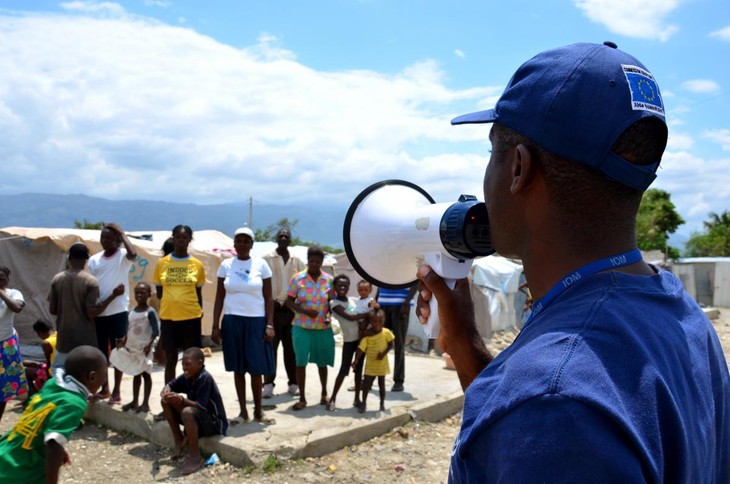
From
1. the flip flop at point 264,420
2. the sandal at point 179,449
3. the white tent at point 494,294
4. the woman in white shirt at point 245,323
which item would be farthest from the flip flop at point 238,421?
the white tent at point 494,294

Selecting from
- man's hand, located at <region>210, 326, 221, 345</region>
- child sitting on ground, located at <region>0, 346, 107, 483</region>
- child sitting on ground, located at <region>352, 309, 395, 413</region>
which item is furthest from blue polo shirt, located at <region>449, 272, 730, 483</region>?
child sitting on ground, located at <region>352, 309, 395, 413</region>

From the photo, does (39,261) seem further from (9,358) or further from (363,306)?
(363,306)

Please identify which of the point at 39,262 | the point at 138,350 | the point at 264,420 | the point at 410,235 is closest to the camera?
the point at 410,235

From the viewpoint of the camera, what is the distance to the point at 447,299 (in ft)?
6.06

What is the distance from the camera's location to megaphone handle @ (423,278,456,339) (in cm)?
192

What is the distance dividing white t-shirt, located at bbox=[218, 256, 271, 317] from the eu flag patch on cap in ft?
17.3

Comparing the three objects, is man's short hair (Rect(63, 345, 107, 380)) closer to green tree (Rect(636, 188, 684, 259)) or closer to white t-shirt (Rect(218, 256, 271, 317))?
white t-shirt (Rect(218, 256, 271, 317))

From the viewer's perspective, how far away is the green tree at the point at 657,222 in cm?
3155

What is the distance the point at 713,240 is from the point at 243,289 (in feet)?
124

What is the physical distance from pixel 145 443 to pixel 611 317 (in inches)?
229

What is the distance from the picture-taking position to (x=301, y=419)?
6199 mm

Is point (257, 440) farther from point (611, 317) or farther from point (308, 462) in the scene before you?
point (611, 317)

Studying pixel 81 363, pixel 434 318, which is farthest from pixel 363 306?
pixel 434 318

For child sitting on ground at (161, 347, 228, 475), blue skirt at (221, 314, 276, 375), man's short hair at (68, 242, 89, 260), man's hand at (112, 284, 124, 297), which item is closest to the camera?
child sitting on ground at (161, 347, 228, 475)
